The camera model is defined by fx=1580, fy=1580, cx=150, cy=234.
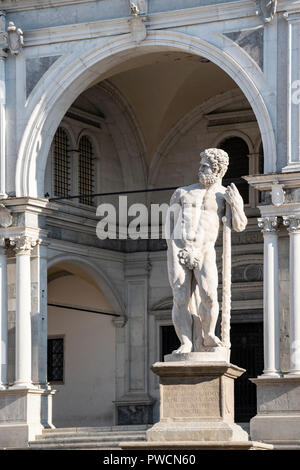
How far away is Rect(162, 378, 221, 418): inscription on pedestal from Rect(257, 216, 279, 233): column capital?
8256mm

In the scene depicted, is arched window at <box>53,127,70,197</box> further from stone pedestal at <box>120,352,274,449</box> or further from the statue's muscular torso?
stone pedestal at <box>120,352,274,449</box>

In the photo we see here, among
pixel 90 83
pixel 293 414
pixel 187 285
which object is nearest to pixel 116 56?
pixel 90 83

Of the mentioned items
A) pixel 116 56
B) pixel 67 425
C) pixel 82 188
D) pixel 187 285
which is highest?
pixel 116 56

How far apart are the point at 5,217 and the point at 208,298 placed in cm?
1050

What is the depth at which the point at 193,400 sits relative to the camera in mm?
21625

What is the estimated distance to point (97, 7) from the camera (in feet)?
104

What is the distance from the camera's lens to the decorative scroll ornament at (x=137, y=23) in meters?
31.0

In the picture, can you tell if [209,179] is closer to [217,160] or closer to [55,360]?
[217,160]

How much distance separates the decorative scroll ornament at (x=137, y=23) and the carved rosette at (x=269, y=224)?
4.50m

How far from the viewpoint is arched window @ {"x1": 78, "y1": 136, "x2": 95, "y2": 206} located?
35.8 metres

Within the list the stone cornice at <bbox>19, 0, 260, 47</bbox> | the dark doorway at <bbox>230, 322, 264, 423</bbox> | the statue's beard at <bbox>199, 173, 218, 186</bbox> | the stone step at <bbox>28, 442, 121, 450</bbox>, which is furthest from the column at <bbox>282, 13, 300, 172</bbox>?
the statue's beard at <bbox>199, 173, 218, 186</bbox>
